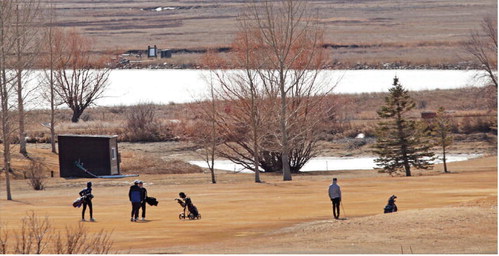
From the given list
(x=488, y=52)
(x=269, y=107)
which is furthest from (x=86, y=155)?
(x=488, y=52)

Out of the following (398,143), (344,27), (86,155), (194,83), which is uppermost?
(344,27)

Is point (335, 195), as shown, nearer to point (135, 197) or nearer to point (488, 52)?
point (135, 197)

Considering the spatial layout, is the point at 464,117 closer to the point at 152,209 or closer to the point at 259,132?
the point at 259,132

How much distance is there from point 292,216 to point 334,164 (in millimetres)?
30757

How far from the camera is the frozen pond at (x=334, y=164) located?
5962cm

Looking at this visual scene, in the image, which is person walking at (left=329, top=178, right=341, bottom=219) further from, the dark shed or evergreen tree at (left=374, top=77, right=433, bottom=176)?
the dark shed

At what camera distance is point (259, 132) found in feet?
174

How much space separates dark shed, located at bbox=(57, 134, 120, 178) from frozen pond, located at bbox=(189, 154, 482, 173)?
9536 millimetres

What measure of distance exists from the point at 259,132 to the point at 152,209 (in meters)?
18.7

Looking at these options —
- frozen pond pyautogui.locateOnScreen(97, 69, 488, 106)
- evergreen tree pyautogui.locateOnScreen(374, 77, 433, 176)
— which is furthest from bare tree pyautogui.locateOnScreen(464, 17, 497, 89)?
evergreen tree pyautogui.locateOnScreen(374, 77, 433, 176)

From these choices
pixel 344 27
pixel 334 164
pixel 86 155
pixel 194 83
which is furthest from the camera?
pixel 344 27

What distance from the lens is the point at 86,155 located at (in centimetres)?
5212

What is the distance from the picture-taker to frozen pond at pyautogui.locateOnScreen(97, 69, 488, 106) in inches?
3733

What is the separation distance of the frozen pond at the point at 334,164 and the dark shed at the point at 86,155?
31.3 feet
